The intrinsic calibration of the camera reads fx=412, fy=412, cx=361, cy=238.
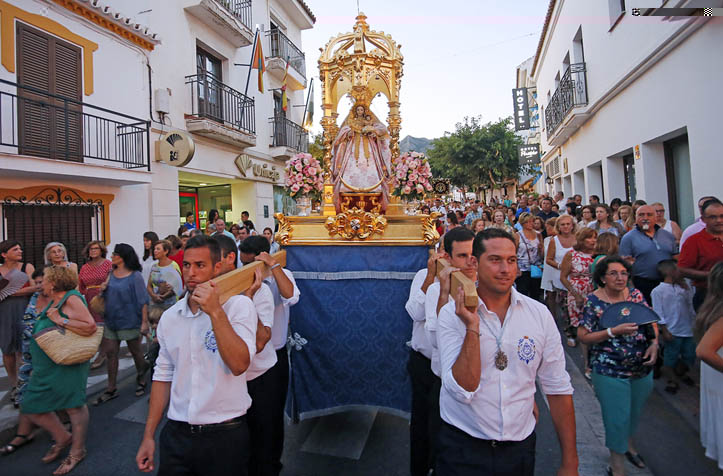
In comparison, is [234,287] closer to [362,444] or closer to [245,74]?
[362,444]

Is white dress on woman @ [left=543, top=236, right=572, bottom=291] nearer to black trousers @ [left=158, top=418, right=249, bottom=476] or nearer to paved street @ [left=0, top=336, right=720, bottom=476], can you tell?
paved street @ [left=0, top=336, right=720, bottom=476]

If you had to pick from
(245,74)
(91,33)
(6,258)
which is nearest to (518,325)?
(6,258)

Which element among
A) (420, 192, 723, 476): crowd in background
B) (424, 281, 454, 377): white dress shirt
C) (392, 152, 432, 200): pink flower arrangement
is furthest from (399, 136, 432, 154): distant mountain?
(424, 281, 454, 377): white dress shirt

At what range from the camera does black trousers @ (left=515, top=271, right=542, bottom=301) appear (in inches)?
258

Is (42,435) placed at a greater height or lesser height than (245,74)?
lesser

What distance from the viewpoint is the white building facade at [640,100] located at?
20.3 ft

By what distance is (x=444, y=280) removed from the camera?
2123mm

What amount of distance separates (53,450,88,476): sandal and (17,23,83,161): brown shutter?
5635 mm

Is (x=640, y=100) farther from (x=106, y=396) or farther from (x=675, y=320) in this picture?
(x=106, y=396)

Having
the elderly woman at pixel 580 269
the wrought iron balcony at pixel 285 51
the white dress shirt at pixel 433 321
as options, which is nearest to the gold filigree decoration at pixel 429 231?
the white dress shirt at pixel 433 321

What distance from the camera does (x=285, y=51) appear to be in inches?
622

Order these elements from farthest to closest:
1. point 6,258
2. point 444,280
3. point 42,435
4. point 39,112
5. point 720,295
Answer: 1. point 39,112
2. point 6,258
3. point 42,435
4. point 720,295
5. point 444,280

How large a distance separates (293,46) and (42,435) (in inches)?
607

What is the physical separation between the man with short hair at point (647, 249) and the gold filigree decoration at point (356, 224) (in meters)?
3.34
